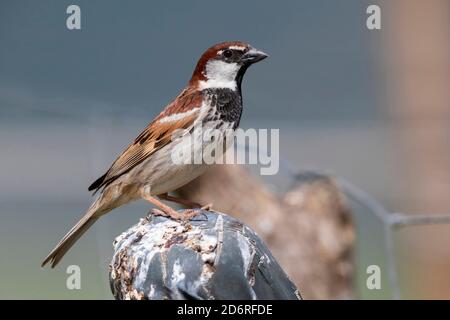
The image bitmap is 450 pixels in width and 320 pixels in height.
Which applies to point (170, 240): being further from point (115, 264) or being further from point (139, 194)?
point (139, 194)

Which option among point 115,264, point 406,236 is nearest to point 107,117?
point 115,264

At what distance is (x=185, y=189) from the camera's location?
5359 mm

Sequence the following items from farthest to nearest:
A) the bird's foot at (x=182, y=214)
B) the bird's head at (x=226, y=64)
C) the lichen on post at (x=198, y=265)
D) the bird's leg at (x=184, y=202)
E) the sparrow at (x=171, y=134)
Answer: the bird's head at (x=226, y=64) → the sparrow at (x=171, y=134) → the bird's leg at (x=184, y=202) → the bird's foot at (x=182, y=214) → the lichen on post at (x=198, y=265)

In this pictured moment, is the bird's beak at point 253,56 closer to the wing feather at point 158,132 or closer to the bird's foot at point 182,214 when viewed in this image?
the wing feather at point 158,132

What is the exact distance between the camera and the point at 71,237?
414cm

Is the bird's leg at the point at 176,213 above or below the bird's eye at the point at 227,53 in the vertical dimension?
below

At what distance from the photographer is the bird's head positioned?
4.19 meters

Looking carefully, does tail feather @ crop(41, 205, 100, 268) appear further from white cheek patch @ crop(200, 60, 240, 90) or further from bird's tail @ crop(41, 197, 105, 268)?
white cheek patch @ crop(200, 60, 240, 90)

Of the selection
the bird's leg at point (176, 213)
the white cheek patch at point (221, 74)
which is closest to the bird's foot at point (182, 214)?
the bird's leg at point (176, 213)

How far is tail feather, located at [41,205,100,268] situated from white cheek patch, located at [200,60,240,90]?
0.82 metres

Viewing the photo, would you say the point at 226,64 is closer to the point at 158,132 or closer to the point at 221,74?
the point at 221,74

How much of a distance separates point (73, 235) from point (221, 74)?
1036 millimetres

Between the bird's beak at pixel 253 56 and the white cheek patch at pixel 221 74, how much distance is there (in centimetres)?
5

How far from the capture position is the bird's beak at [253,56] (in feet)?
13.5
